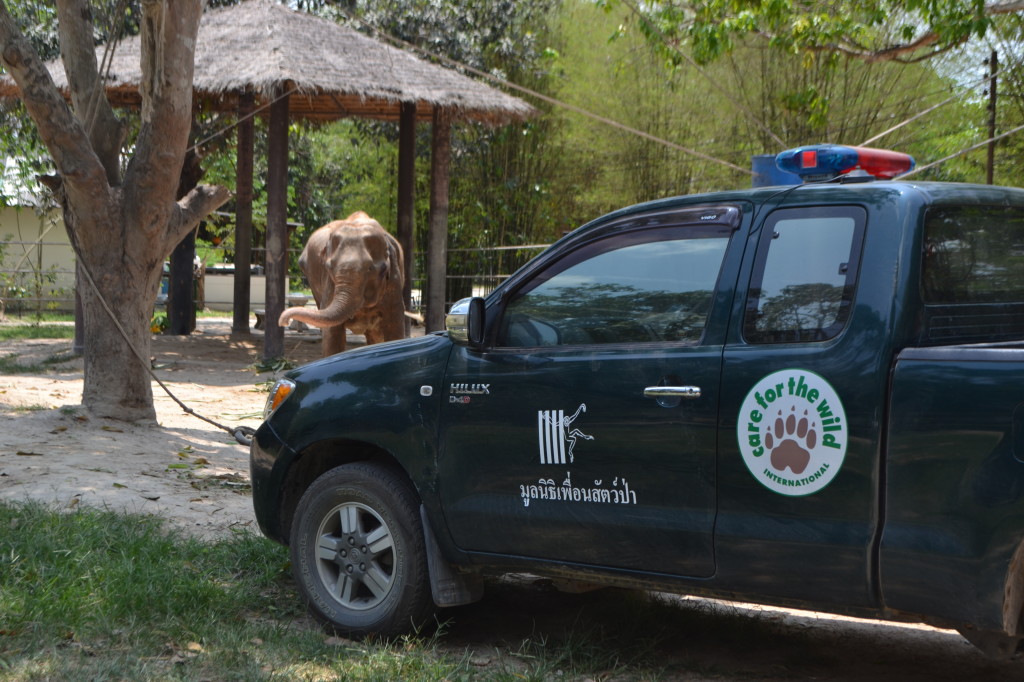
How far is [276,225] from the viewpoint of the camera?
14.6m

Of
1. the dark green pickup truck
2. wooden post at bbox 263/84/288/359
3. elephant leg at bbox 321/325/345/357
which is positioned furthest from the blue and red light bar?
wooden post at bbox 263/84/288/359

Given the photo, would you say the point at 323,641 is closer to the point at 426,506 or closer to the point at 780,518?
the point at 426,506

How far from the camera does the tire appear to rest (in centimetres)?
457

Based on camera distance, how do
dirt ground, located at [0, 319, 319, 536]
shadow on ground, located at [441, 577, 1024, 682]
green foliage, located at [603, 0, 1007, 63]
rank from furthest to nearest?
green foliage, located at [603, 0, 1007, 63]
dirt ground, located at [0, 319, 319, 536]
shadow on ground, located at [441, 577, 1024, 682]

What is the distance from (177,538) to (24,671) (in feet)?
5.91

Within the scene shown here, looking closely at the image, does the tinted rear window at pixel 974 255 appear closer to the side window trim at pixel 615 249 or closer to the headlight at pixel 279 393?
the side window trim at pixel 615 249

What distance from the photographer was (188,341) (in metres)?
18.1

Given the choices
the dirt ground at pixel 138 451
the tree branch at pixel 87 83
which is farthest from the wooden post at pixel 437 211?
the tree branch at pixel 87 83

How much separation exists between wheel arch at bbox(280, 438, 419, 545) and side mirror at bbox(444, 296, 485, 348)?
0.67 meters

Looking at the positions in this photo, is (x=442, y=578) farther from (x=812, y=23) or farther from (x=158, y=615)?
(x=812, y=23)

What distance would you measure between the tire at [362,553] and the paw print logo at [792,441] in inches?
62.0

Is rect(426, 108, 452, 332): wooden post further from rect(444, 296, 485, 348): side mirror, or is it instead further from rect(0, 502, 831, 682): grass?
rect(444, 296, 485, 348): side mirror

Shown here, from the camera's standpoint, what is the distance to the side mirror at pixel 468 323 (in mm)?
4457

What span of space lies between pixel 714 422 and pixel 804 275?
573 millimetres
